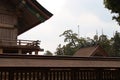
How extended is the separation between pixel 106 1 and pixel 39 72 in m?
10.9

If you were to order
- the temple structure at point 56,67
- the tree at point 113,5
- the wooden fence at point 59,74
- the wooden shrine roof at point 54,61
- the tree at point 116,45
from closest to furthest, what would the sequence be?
the wooden shrine roof at point 54,61 → the temple structure at point 56,67 → the wooden fence at point 59,74 → the tree at point 113,5 → the tree at point 116,45

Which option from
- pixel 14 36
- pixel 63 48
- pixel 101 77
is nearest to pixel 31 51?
pixel 14 36

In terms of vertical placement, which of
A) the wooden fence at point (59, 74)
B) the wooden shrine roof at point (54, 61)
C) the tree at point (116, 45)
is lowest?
the wooden fence at point (59, 74)

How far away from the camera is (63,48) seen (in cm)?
7869

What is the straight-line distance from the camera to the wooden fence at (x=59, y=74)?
1010cm

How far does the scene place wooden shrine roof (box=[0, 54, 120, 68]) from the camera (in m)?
9.32

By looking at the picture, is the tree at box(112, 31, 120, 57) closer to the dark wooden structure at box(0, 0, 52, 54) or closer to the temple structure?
the dark wooden structure at box(0, 0, 52, 54)

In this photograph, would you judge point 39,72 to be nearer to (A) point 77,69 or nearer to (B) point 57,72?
(B) point 57,72

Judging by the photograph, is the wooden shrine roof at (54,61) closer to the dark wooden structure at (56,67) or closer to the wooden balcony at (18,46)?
the dark wooden structure at (56,67)

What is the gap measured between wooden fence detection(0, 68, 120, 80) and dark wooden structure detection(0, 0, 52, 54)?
7.18 metres

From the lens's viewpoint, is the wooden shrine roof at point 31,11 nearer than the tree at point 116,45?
Yes

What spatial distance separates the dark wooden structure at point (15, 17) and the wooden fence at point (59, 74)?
23.5ft

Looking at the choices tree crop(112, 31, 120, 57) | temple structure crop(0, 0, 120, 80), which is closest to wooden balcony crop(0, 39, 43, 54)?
temple structure crop(0, 0, 120, 80)

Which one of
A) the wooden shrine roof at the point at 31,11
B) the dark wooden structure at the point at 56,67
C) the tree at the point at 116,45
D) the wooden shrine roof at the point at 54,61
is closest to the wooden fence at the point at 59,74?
the dark wooden structure at the point at 56,67
